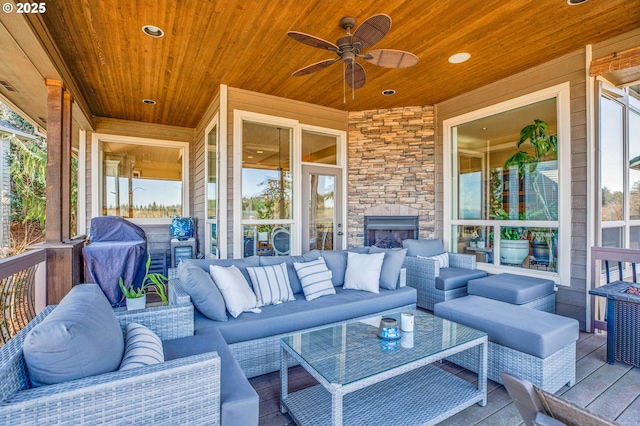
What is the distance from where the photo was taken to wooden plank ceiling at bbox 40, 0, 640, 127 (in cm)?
290

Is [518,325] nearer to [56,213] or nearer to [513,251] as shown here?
[513,251]

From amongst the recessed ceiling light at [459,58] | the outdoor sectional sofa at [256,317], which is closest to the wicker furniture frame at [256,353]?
the outdoor sectional sofa at [256,317]

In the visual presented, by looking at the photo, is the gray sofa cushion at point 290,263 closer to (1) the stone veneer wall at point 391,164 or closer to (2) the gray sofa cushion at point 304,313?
(2) the gray sofa cushion at point 304,313

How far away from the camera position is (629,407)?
7.05 ft

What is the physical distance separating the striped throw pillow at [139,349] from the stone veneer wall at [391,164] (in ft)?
13.8

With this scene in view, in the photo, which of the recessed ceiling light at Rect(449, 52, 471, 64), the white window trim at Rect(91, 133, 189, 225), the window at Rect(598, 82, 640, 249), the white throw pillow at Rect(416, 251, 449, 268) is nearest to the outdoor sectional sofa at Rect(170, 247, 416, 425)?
the white throw pillow at Rect(416, 251, 449, 268)

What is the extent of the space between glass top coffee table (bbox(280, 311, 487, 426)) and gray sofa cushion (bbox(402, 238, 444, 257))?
7.40 ft

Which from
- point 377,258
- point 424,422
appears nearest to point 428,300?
point 377,258

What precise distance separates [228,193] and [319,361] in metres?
3.29

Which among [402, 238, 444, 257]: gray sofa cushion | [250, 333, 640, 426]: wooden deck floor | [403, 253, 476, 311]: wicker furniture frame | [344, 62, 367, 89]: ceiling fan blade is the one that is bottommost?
[250, 333, 640, 426]: wooden deck floor

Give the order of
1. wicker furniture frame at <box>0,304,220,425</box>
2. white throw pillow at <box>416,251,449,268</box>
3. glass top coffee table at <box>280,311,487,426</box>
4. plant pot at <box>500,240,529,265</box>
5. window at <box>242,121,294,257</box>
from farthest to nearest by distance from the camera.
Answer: window at <box>242,121,294,257</box>
white throw pillow at <box>416,251,449,268</box>
plant pot at <box>500,240,529,265</box>
glass top coffee table at <box>280,311,487,426</box>
wicker furniture frame at <box>0,304,220,425</box>

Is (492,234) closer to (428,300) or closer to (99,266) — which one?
(428,300)

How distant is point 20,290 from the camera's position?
2959 millimetres

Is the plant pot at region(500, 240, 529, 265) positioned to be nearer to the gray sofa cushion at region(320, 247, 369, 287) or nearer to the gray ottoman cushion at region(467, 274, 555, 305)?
the gray ottoman cushion at region(467, 274, 555, 305)
